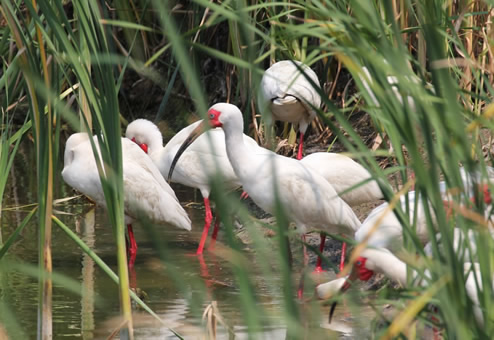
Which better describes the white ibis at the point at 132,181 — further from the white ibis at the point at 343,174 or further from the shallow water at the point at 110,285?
the white ibis at the point at 343,174

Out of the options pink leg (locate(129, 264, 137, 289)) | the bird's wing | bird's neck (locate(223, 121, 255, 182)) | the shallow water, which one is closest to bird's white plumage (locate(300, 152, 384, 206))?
bird's neck (locate(223, 121, 255, 182))

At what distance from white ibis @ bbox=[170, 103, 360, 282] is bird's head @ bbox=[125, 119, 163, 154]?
65.5 inches

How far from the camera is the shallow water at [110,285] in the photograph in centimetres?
391

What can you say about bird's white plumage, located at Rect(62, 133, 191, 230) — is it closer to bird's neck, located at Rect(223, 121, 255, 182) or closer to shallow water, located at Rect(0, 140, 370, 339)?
shallow water, located at Rect(0, 140, 370, 339)

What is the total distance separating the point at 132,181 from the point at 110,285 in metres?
0.68

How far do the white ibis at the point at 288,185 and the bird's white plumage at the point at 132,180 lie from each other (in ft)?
2.22

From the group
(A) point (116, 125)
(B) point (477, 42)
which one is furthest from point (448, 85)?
(B) point (477, 42)

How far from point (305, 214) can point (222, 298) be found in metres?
0.66

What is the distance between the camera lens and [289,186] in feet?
15.4

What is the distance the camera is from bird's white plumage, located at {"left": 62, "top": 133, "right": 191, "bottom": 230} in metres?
5.14

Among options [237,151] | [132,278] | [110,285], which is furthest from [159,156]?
[237,151]

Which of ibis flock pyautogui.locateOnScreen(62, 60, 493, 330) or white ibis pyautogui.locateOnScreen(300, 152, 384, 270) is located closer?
ibis flock pyautogui.locateOnScreen(62, 60, 493, 330)

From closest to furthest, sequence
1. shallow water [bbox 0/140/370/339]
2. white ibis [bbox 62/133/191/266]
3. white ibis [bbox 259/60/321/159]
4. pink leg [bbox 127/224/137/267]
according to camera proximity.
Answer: shallow water [bbox 0/140/370/339], white ibis [bbox 62/133/191/266], pink leg [bbox 127/224/137/267], white ibis [bbox 259/60/321/159]

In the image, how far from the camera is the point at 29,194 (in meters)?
7.15
